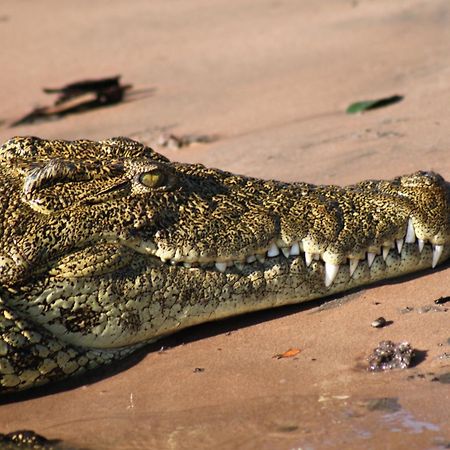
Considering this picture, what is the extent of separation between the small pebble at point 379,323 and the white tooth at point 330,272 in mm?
282

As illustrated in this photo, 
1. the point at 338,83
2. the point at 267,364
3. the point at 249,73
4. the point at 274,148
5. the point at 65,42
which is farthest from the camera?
the point at 65,42

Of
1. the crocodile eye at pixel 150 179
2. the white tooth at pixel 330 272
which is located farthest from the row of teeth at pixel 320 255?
the crocodile eye at pixel 150 179

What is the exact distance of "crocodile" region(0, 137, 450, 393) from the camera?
494 cm

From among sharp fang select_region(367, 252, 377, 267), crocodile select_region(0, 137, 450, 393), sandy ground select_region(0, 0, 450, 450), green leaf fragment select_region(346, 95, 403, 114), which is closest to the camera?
sandy ground select_region(0, 0, 450, 450)

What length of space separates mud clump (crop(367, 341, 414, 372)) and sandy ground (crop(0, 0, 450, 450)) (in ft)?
0.16

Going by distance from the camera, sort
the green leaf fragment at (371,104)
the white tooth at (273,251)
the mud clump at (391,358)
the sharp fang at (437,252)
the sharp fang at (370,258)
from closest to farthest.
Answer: the mud clump at (391,358) < the white tooth at (273,251) < the sharp fang at (370,258) < the sharp fang at (437,252) < the green leaf fragment at (371,104)

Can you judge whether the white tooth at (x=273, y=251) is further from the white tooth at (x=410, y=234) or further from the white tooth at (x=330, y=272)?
the white tooth at (x=410, y=234)

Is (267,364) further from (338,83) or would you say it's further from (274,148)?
(338,83)

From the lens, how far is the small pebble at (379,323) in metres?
5.14

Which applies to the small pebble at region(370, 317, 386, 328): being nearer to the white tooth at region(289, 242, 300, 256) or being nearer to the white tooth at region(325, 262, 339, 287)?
the white tooth at region(325, 262, 339, 287)

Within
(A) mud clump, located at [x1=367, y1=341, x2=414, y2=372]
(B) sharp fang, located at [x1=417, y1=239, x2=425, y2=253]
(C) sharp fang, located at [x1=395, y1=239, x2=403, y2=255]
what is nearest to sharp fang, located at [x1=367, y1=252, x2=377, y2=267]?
(C) sharp fang, located at [x1=395, y1=239, x2=403, y2=255]

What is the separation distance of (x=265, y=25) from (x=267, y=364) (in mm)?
8383

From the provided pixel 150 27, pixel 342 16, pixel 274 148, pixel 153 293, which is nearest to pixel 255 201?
pixel 153 293

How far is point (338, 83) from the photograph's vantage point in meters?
9.84
